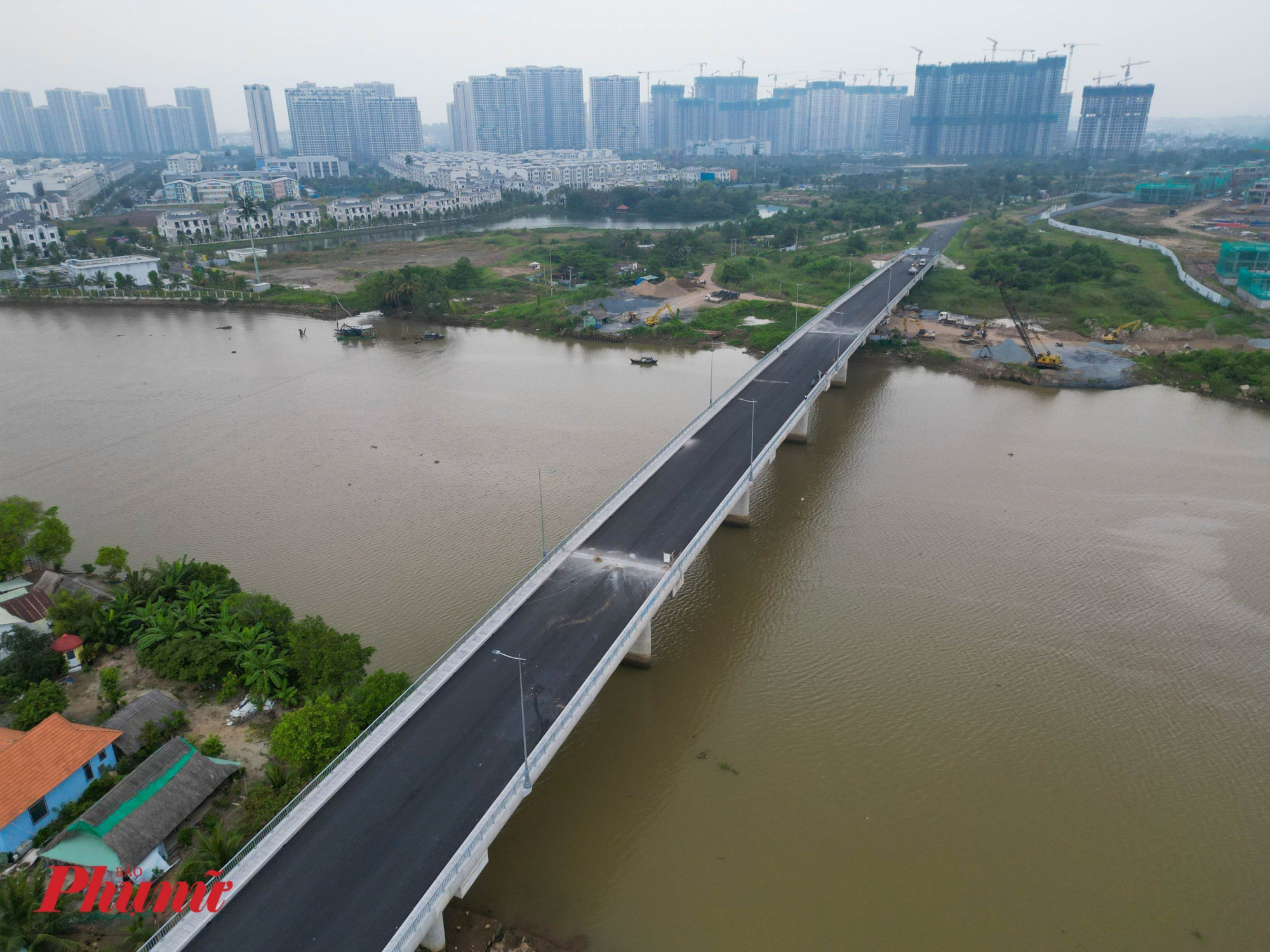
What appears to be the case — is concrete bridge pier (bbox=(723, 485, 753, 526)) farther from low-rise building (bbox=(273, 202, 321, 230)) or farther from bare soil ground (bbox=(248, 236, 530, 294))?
low-rise building (bbox=(273, 202, 321, 230))

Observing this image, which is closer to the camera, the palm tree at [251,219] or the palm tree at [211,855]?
the palm tree at [211,855]

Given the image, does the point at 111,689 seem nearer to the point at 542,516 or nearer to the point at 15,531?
the point at 15,531

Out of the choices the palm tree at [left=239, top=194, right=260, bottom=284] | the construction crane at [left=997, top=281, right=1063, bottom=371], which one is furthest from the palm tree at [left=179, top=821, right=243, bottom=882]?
the palm tree at [left=239, top=194, right=260, bottom=284]

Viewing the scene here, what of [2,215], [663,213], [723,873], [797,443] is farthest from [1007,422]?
[2,215]

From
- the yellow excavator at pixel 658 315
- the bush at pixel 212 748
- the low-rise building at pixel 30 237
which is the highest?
the low-rise building at pixel 30 237

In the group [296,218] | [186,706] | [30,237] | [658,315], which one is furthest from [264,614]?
[296,218]

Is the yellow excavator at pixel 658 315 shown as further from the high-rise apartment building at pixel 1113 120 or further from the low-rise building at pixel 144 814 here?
the high-rise apartment building at pixel 1113 120

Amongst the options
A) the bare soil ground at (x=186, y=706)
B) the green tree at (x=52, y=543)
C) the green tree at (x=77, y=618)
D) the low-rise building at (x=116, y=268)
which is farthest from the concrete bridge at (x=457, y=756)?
the low-rise building at (x=116, y=268)
